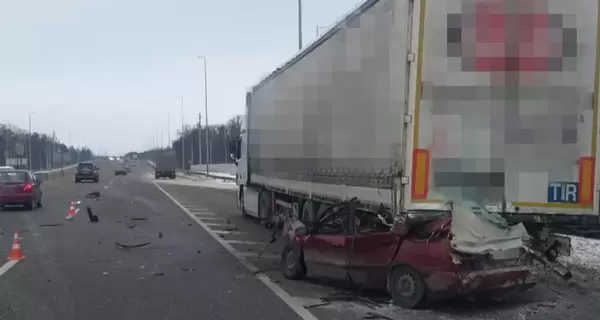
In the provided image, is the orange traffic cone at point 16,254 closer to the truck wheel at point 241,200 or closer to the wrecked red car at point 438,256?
the wrecked red car at point 438,256

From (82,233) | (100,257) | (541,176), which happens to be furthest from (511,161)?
(82,233)

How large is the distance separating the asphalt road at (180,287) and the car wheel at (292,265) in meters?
0.16

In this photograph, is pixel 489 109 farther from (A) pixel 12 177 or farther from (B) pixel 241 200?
(A) pixel 12 177

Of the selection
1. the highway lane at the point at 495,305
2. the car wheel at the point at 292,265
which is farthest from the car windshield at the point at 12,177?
the car wheel at the point at 292,265

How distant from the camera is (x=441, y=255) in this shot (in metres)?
6.84

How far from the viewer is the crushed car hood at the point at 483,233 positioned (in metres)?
6.71

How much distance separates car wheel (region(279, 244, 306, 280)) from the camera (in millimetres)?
9211

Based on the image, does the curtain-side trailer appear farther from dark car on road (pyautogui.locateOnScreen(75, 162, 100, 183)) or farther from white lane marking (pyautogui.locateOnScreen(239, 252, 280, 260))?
dark car on road (pyautogui.locateOnScreen(75, 162, 100, 183))

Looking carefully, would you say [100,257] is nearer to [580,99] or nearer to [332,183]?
[332,183]

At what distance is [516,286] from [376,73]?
9.88 ft

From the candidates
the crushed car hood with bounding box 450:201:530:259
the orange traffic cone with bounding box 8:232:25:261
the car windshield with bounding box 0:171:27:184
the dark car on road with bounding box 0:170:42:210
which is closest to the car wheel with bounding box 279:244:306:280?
the crushed car hood with bounding box 450:201:530:259

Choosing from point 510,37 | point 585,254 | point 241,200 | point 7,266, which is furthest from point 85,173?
point 510,37

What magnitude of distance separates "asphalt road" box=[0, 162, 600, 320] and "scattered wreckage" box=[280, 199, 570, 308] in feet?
1.04

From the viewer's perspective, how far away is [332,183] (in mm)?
9375
